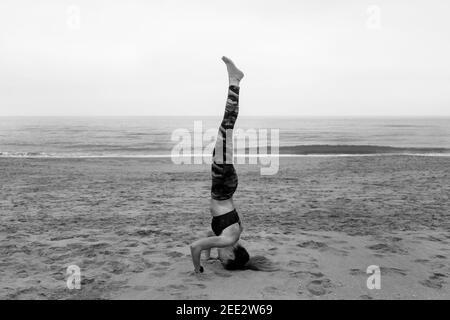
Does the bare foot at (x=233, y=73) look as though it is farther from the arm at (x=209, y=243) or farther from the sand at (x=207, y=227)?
the sand at (x=207, y=227)

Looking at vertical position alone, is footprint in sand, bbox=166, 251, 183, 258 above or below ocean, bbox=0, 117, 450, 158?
below

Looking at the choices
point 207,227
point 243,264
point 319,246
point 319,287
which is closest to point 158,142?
point 207,227

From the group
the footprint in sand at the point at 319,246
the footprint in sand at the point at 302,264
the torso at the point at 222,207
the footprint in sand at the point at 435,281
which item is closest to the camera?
the footprint in sand at the point at 435,281

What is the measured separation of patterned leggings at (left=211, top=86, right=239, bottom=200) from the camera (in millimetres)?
5105

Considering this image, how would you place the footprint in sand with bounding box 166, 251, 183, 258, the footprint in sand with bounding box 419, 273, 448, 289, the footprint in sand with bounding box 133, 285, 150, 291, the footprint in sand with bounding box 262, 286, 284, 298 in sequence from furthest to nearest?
the footprint in sand with bounding box 166, 251, 183, 258 → the footprint in sand with bounding box 419, 273, 448, 289 → the footprint in sand with bounding box 133, 285, 150, 291 → the footprint in sand with bounding box 262, 286, 284, 298

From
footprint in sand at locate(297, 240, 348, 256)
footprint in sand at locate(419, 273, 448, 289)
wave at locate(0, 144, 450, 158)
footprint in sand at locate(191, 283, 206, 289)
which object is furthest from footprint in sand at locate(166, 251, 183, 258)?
wave at locate(0, 144, 450, 158)

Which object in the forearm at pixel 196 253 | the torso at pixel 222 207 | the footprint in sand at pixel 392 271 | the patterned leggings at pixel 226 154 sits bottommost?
the footprint in sand at pixel 392 271

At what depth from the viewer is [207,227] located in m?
7.99

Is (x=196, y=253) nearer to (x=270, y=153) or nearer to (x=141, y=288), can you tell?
(x=141, y=288)

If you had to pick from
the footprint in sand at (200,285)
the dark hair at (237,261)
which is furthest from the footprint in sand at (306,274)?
the footprint in sand at (200,285)

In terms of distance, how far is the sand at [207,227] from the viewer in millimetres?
4930

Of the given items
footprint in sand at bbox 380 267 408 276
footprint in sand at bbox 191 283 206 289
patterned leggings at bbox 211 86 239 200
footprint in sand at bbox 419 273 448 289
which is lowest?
footprint in sand at bbox 419 273 448 289

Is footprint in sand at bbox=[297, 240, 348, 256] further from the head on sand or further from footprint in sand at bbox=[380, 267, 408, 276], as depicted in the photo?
the head on sand

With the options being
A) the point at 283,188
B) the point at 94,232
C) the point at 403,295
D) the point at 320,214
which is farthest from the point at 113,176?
the point at 403,295
